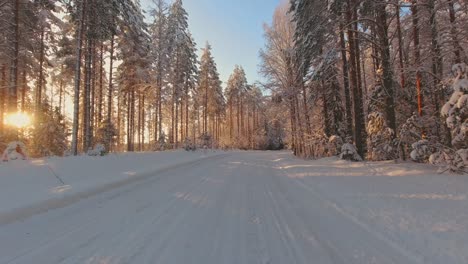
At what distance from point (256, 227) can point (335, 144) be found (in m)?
13.8

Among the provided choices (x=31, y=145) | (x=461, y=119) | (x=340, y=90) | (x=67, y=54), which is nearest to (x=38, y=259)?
(x=461, y=119)

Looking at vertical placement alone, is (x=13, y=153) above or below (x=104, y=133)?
below

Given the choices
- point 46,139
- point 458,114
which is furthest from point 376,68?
point 46,139

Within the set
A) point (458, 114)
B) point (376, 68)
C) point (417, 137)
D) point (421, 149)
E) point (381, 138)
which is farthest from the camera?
point (376, 68)

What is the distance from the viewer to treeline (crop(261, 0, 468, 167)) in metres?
10.4

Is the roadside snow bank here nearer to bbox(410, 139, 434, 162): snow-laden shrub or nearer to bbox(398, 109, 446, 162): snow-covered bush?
bbox(410, 139, 434, 162): snow-laden shrub

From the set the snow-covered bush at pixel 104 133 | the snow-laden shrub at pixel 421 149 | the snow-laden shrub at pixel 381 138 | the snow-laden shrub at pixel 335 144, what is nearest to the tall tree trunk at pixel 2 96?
the snow-covered bush at pixel 104 133

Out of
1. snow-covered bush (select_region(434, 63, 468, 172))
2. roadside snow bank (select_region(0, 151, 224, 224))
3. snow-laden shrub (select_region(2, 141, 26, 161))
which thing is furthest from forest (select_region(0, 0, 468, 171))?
roadside snow bank (select_region(0, 151, 224, 224))

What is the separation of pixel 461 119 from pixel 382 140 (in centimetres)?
702

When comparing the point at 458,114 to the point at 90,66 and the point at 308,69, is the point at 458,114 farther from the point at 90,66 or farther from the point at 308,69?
the point at 90,66

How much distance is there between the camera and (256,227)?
176 inches

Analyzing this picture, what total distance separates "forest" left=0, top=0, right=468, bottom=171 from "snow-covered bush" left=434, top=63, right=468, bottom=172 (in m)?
0.03

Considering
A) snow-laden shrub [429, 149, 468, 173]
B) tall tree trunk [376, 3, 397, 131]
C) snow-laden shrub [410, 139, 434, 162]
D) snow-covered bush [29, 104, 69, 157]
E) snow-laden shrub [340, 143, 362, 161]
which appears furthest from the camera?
snow-covered bush [29, 104, 69, 157]

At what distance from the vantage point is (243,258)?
3324 mm
